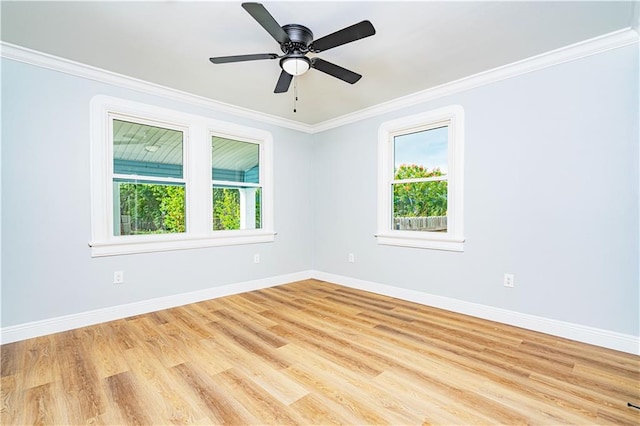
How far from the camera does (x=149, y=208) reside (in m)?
3.59

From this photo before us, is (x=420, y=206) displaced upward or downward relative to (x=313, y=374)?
upward

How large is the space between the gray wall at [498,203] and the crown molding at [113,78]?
80 mm

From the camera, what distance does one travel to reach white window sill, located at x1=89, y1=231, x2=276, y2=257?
3199mm

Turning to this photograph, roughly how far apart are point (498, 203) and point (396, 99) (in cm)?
179

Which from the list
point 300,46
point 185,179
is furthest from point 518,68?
point 185,179

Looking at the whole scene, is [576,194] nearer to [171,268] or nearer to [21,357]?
[171,268]

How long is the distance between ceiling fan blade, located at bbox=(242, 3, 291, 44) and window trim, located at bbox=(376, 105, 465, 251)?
6.97 ft

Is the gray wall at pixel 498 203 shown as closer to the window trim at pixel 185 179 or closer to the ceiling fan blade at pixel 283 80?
the window trim at pixel 185 179

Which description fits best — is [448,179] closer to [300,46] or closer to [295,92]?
[295,92]

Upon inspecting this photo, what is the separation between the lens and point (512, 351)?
249 centimetres

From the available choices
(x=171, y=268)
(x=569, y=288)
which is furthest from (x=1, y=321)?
(x=569, y=288)

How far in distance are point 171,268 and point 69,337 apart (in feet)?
3.69

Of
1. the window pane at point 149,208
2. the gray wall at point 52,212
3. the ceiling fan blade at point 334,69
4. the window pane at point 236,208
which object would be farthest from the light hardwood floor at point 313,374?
the ceiling fan blade at point 334,69

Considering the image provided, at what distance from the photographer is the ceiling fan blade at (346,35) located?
75.7 inches
